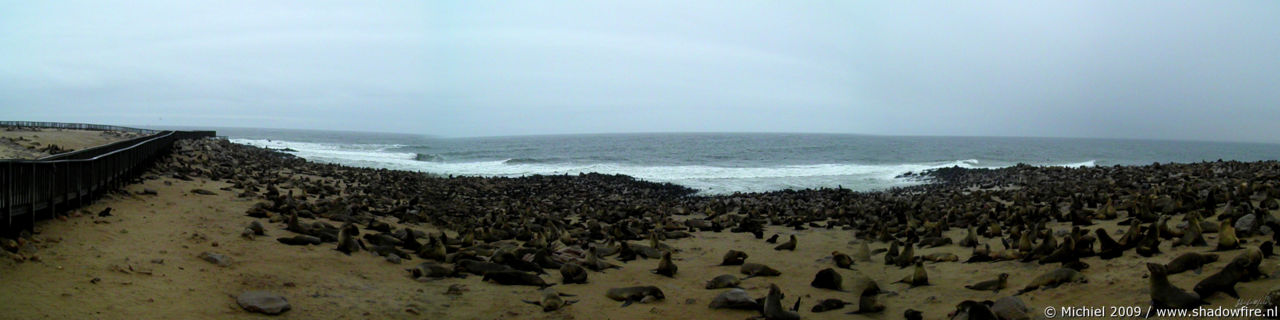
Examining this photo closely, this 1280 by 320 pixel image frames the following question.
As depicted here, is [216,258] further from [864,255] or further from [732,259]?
[864,255]

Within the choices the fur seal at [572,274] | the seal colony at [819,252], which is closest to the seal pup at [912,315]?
the seal colony at [819,252]

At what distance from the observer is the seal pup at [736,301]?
662 centimetres

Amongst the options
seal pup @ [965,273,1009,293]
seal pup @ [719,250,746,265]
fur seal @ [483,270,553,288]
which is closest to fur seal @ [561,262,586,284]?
fur seal @ [483,270,553,288]

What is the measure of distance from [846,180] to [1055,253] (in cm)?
2693

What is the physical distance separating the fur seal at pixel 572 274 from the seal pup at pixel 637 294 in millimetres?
709

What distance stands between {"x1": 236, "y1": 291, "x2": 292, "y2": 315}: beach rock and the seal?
261 inches

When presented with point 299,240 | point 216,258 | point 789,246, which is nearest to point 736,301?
point 789,246

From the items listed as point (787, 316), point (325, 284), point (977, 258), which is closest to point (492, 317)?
point (325, 284)

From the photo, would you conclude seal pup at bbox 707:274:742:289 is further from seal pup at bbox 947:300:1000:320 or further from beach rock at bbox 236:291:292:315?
beach rock at bbox 236:291:292:315

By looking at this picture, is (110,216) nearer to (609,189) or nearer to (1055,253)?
(1055,253)

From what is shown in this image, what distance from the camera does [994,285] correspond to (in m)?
6.84

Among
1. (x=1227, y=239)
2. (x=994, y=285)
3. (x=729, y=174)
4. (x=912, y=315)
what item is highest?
(x=1227, y=239)

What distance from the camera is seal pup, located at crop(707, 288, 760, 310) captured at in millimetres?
6625

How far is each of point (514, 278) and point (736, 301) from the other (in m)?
2.55
